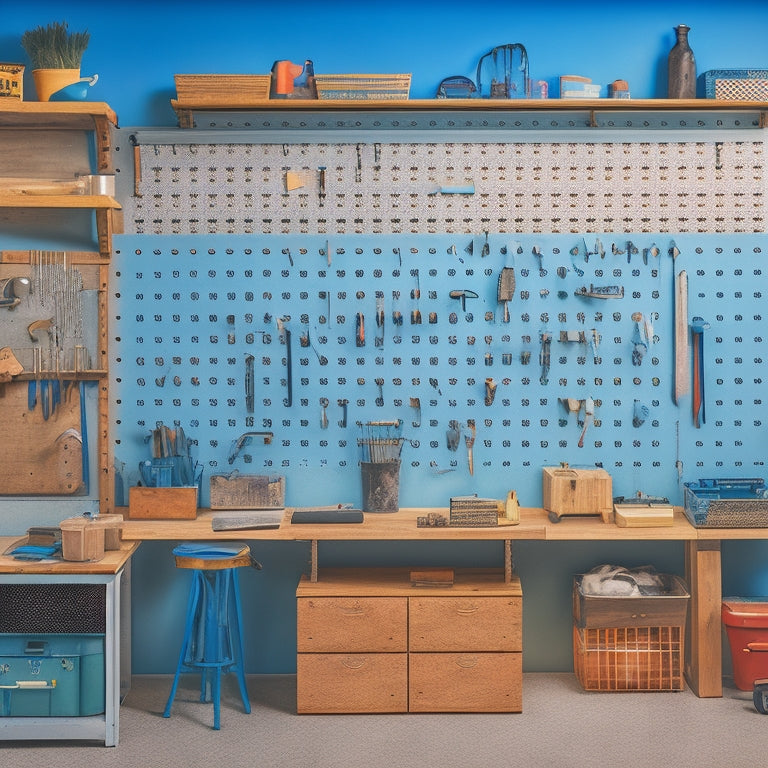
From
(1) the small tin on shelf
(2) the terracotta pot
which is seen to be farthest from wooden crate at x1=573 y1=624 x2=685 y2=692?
(1) the small tin on shelf

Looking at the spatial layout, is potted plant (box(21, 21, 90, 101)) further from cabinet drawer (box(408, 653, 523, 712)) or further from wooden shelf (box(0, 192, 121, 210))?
cabinet drawer (box(408, 653, 523, 712))

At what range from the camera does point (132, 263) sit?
4.72m

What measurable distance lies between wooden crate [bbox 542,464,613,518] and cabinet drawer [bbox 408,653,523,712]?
70cm

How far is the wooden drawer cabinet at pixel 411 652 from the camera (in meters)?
4.28

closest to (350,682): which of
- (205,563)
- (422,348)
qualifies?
(205,563)

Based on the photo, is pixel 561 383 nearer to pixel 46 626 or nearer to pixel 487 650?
pixel 487 650

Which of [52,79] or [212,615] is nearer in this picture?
[212,615]

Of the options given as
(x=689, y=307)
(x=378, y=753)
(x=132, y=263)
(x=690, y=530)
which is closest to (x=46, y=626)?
(x=378, y=753)

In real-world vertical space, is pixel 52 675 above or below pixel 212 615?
below

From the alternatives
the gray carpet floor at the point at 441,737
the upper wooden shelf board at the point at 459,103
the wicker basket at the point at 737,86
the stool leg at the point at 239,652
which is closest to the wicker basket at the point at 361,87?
the upper wooden shelf board at the point at 459,103

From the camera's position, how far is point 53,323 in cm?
470

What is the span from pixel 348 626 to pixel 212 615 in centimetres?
58

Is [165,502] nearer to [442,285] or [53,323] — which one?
[53,323]

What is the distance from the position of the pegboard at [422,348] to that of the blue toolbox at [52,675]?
3.19 feet
